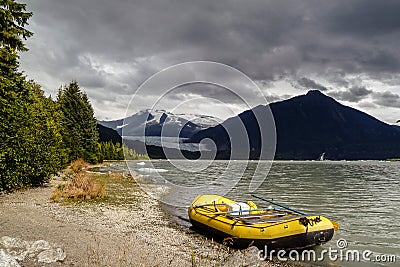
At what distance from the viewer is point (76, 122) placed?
49.8m

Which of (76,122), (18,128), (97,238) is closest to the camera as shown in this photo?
(97,238)

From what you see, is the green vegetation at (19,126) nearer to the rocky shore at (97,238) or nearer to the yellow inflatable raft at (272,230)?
the rocky shore at (97,238)

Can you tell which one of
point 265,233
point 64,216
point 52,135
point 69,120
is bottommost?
point 64,216

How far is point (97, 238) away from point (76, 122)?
4250 centimetres

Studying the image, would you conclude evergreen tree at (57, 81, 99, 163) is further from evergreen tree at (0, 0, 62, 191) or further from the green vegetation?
evergreen tree at (0, 0, 62, 191)

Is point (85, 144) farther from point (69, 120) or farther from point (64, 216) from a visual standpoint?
point (64, 216)

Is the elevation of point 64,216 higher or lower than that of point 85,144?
lower

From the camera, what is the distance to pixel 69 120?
48656 mm

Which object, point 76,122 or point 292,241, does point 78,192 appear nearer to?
point 292,241

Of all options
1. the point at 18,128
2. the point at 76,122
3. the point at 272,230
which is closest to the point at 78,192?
the point at 18,128

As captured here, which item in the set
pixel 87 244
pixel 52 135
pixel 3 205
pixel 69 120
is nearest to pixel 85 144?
pixel 69 120

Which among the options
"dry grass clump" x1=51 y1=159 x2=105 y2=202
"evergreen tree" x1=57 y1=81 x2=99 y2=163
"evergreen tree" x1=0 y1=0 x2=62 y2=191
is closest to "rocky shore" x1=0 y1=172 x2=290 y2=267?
"dry grass clump" x1=51 y1=159 x2=105 y2=202

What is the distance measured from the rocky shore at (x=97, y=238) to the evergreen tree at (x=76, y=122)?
30.9 metres

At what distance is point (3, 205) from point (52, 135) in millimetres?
10803
